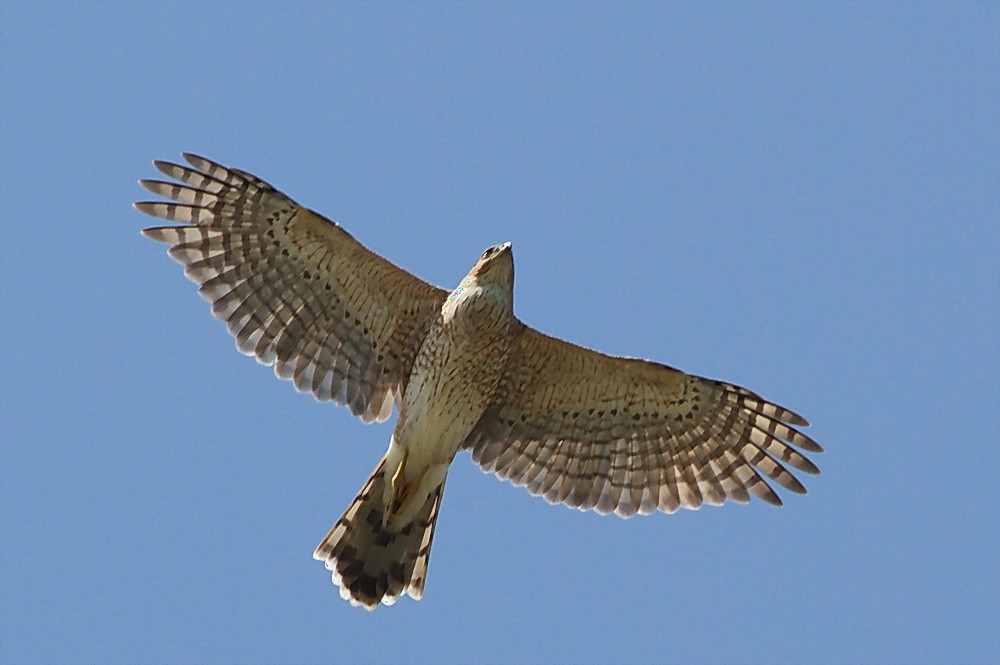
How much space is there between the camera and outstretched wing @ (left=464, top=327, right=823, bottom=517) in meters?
16.2

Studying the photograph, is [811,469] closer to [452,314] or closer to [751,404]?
[751,404]

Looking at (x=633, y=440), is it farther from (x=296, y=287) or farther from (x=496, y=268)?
(x=296, y=287)

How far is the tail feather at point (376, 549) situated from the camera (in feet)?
52.7

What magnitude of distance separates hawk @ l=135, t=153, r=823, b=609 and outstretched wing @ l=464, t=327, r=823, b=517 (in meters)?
0.01

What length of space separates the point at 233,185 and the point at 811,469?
17.1 ft

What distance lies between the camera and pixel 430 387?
1588 cm

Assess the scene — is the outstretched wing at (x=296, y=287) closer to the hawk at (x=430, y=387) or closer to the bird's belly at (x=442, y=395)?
the hawk at (x=430, y=387)

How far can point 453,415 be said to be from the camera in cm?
1602

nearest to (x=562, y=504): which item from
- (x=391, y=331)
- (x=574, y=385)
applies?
(x=574, y=385)

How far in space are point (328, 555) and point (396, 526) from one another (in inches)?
23.5

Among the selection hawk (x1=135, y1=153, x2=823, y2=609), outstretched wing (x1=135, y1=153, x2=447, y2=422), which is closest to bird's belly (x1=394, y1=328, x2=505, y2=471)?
hawk (x1=135, y1=153, x2=823, y2=609)

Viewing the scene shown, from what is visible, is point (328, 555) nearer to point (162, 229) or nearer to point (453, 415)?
point (453, 415)

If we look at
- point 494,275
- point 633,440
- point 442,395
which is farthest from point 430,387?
point 633,440

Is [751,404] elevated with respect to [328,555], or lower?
elevated
